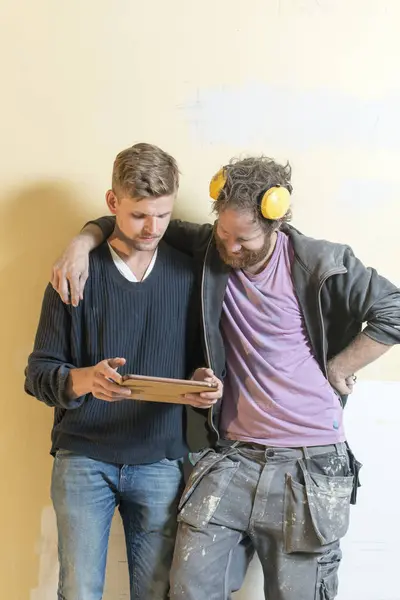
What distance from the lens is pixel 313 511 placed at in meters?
1.39

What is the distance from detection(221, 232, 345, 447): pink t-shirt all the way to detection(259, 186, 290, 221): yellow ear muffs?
14 cm

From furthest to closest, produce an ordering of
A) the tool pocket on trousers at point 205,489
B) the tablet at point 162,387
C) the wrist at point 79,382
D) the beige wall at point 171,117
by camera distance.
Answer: the beige wall at point 171,117, the tool pocket on trousers at point 205,489, the wrist at point 79,382, the tablet at point 162,387

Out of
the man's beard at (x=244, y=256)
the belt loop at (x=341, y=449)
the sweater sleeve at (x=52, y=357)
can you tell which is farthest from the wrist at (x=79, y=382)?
the belt loop at (x=341, y=449)

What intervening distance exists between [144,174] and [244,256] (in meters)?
0.31

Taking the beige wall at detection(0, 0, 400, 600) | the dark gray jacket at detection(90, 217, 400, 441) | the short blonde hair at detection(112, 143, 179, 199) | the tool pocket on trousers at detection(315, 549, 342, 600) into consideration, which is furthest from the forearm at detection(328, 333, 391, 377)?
the short blonde hair at detection(112, 143, 179, 199)

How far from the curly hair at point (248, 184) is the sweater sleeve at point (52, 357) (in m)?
0.46

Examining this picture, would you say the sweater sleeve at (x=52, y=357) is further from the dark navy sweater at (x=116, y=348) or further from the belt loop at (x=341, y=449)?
the belt loop at (x=341, y=449)

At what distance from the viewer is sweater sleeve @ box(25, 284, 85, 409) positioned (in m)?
1.38

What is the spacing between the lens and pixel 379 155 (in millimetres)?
1688

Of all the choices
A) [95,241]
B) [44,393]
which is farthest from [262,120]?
[44,393]

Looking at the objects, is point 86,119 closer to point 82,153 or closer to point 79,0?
point 82,153

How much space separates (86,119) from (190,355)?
0.71m

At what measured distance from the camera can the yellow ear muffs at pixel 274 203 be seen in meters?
1.37

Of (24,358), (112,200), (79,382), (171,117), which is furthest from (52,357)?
(171,117)
